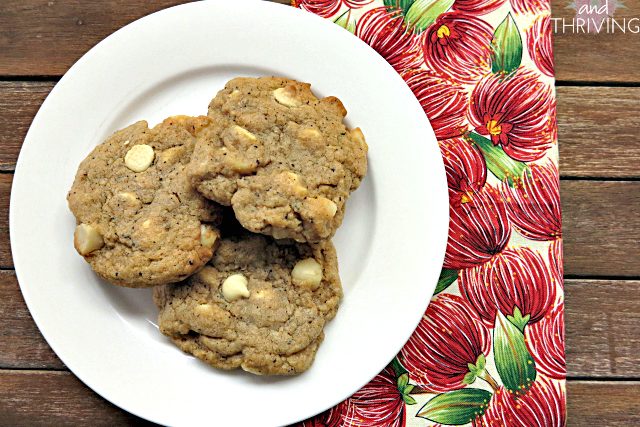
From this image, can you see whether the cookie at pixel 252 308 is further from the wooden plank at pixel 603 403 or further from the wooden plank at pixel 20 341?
the wooden plank at pixel 603 403

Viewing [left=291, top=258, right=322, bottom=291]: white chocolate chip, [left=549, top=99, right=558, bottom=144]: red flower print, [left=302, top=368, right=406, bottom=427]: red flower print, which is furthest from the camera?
[left=549, top=99, right=558, bottom=144]: red flower print

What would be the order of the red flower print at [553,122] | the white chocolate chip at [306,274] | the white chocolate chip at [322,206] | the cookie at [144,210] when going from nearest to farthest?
the white chocolate chip at [322,206]
the cookie at [144,210]
the white chocolate chip at [306,274]
the red flower print at [553,122]

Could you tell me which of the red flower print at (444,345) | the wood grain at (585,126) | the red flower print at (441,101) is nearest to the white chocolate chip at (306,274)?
the red flower print at (444,345)

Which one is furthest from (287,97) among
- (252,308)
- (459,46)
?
(459,46)

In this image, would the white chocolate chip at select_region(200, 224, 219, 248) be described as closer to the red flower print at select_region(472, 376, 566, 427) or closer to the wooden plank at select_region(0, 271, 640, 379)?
the wooden plank at select_region(0, 271, 640, 379)

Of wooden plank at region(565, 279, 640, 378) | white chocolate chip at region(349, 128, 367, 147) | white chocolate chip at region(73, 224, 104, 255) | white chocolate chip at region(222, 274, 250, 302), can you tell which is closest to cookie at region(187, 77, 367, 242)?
white chocolate chip at region(349, 128, 367, 147)

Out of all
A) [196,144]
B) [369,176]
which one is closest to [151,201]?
[196,144]

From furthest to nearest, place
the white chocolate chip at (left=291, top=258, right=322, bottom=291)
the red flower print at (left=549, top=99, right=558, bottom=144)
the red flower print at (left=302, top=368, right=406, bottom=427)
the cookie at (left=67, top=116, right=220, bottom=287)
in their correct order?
the red flower print at (left=549, top=99, right=558, bottom=144)
the red flower print at (left=302, top=368, right=406, bottom=427)
the white chocolate chip at (left=291, top=258, right=322, bottom=291)
the cookie at (left=67, top=116, right=220, bottom=287)

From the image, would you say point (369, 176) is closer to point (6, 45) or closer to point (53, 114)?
point (53, 114)
